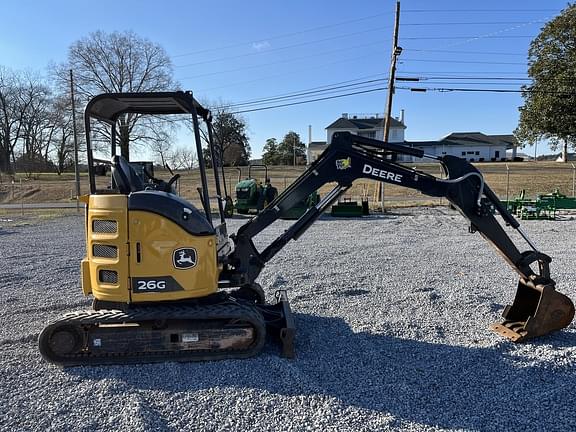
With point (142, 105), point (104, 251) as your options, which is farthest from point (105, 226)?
point (142, 105)

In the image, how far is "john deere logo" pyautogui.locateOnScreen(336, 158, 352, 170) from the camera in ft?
16.3

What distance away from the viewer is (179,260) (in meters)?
4.41

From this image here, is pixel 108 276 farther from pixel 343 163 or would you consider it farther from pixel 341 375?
pixel 343 163

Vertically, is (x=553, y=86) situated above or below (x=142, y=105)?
above

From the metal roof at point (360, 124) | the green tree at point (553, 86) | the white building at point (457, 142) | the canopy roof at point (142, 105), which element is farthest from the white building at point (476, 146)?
the canopy roof at point (142, 105)

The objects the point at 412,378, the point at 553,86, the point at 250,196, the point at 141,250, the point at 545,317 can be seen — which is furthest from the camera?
the point at 553,86

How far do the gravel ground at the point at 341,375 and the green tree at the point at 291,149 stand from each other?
73425 millimetres

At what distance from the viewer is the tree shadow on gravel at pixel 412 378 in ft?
11.8

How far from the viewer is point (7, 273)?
8.62 m

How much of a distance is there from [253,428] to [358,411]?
0.87 metres

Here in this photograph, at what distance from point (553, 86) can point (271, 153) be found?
192 feet

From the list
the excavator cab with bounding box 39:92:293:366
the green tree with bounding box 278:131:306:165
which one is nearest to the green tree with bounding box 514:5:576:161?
the excavator cab with bounding box 39:92:293:366

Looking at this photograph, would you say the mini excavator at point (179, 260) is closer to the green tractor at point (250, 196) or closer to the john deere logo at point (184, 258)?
the john deere logo at point (184, 258)

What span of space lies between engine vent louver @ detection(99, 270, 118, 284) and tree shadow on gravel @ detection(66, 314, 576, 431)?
2.85ft
